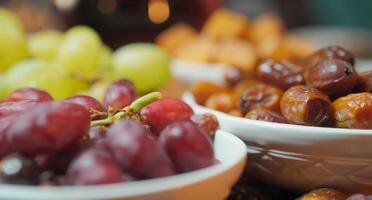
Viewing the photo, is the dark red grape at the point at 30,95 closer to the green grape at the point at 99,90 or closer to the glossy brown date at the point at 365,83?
the green grape at the point at 99,90

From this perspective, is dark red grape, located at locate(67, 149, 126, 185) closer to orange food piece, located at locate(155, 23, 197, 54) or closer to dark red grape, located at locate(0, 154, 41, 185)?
dark red grape, located at locate(0, 154, 41, 185)

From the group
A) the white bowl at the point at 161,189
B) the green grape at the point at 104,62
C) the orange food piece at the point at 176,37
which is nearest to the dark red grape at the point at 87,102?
the white bowl at the point at 161,189

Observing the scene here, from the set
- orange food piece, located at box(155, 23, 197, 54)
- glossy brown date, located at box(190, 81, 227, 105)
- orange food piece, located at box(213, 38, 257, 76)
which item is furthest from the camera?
orange food piece, located at box(155, 23, 197, 54)

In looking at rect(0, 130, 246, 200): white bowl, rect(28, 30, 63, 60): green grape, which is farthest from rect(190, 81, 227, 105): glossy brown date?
rect(28, 30, 63, 60): green grape

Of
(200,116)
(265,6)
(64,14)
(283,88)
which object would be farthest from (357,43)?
(200,116)

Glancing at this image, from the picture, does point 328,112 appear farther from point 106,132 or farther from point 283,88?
point 106,132

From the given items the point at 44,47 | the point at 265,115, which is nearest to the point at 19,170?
the point at 265,115
